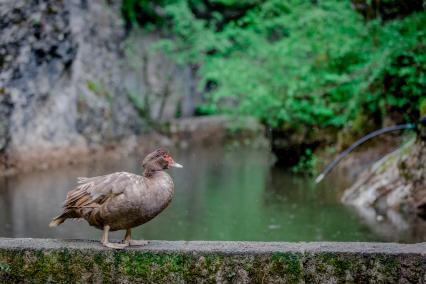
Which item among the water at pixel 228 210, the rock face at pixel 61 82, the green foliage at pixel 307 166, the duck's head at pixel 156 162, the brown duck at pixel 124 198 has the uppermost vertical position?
the rock face at pixel 61 82

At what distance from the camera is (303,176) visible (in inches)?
543

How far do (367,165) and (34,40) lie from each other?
837cm

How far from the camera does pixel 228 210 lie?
1093 centimetres

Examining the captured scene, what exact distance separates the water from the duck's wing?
4.47 m

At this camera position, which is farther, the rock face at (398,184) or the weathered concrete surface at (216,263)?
the rock face at (398,184)

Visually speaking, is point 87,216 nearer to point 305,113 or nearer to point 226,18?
point 305,113

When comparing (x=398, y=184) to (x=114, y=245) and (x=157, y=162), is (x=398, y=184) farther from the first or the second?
(x=114, y=245)

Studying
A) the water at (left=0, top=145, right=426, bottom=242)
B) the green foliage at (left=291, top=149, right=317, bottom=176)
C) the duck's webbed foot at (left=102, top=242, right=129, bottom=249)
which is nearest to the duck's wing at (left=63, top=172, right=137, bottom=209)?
the duck's webbed foot at (left=102, top=242, right=129, bottom=249)

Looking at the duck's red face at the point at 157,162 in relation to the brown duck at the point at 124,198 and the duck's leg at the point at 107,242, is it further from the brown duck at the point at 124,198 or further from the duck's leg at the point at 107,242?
the duck's leg at the point at 107,242

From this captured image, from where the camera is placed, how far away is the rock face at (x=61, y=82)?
48.8ft

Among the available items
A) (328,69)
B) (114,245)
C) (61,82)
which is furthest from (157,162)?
(61,82)

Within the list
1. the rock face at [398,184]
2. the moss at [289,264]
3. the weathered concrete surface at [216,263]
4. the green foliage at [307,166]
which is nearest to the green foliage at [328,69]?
the green foliage at [307,166]

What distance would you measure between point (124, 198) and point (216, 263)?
0.75 meters

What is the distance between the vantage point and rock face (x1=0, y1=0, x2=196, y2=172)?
14875 mm
